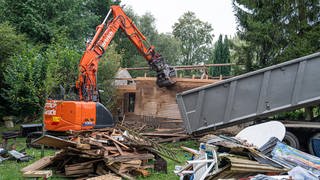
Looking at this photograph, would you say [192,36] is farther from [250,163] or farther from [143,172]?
[250,163]

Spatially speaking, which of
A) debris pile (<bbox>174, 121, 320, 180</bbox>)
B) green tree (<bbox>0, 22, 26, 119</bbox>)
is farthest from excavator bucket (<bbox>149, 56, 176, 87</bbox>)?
debris pile (<bbox>174, 121, 320, 180</bbox>)

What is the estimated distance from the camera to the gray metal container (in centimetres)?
823

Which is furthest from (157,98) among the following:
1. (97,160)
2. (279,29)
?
(97,160)

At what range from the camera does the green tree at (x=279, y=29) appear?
12094 mm

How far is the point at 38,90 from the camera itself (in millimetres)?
11180

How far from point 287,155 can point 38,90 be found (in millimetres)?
8726

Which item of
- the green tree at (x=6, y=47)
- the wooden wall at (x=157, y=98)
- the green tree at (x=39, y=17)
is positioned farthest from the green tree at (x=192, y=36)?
the green tree at (x=6, y=47)

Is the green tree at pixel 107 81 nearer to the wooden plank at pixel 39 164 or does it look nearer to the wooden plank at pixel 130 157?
the wooden plank at pixel 39 164

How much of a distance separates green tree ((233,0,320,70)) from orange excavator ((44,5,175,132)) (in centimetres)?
446

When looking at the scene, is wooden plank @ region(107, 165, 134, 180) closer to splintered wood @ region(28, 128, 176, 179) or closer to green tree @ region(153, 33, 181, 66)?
splintered wood @ region(28, 128, 176, 179)

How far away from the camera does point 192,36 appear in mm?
44688

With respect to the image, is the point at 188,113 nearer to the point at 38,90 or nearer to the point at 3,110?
the point at 38,90

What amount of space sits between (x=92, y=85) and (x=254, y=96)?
6150 millimetres

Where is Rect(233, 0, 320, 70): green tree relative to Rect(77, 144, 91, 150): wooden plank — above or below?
above
